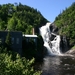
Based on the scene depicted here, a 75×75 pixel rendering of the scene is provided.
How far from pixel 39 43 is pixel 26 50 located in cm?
946

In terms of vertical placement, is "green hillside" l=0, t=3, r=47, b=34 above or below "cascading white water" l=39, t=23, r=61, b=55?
above

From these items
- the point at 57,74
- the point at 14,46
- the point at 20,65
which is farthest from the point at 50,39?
the point at 20,65

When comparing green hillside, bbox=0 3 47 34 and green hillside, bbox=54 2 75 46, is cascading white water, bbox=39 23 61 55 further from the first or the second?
green hillside, bbox=0 3 47 34

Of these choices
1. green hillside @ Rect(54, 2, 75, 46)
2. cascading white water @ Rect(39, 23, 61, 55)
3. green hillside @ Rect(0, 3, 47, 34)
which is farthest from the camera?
green hillside @ Rect(0, 3, 47, 34)

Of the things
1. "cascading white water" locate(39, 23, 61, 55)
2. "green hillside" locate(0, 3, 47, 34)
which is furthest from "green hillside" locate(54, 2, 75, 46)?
"green hillside" locate(0, 3, 47, 34)

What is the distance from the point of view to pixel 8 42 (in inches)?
2015

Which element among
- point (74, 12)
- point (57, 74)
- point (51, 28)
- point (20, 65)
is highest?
point (74, 12)

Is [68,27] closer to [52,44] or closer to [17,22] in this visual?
[52,44]

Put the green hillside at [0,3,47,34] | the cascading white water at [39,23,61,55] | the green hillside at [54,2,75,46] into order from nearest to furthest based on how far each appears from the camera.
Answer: the cascading white water at [39,23,61,55] < the green hillside at [54,2,75,46] < the green hillside at [0,3,47,34]

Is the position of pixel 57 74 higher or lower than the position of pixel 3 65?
lower

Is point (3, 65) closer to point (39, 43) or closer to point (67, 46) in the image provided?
point (39, 43)

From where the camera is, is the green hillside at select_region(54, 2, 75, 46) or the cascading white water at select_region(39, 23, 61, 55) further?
the green hillside at select_region(54, 2, 75, 46)

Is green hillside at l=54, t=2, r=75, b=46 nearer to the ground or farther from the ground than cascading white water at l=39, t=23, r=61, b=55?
farther from the ground

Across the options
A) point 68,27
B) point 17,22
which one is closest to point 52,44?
point 68,27
